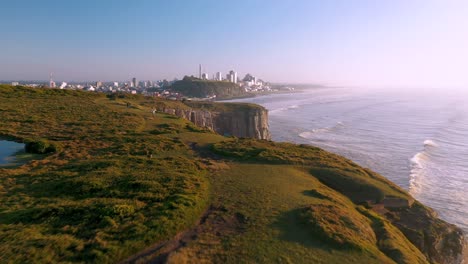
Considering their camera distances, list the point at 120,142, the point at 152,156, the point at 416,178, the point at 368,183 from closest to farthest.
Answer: the point at 368,183 < the point at 152,156 < the point at 120,142 < the point at 416,178

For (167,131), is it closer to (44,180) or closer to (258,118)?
(44,180)

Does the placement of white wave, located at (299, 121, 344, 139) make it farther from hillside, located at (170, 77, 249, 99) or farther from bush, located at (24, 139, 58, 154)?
hillside, located at (170, 77, 249, 99)

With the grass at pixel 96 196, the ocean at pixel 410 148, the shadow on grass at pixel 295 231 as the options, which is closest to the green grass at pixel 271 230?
the shadow on grass at pixel 295 231

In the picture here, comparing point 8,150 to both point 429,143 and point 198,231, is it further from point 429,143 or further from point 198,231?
point 429,143

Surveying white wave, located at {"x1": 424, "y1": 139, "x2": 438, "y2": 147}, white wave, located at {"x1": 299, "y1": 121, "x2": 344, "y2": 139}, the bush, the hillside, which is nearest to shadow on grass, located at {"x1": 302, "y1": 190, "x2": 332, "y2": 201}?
the bush

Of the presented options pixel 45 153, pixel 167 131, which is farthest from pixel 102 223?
pixel 167 131

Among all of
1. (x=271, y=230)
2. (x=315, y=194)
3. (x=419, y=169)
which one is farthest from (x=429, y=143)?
(x=271, y=230)
